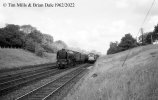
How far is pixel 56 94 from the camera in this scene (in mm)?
11922

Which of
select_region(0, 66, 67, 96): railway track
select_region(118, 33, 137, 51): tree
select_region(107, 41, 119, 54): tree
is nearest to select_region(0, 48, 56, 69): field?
select_region(0, 66, 67, 96): railway track

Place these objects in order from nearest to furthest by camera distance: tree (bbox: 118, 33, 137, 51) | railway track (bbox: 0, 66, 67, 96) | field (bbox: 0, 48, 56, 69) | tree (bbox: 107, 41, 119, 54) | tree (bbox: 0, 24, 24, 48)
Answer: railway track (bbox: 0, 66, 67, 96)
field (bbox: 0, 48, 56, 69)
tree (bbox: 0, 24, 24, 48)
tree (bbox: 118, 33, 137, 51)
tree (bbox: 107, 41, 119, 54)

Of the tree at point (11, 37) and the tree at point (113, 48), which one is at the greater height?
the tree at point (11, 37)

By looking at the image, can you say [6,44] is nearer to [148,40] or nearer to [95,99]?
[95,99]

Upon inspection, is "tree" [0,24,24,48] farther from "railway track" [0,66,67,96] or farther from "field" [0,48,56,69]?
"railway track" [0,66,67,96]

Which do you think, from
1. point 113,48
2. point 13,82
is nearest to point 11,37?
point 113,48

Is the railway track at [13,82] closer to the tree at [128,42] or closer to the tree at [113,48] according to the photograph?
the tree at [128,42]

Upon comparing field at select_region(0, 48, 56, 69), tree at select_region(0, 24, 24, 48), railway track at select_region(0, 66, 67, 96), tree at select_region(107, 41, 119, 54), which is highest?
tree at select_region(0, 24, 24, 48)

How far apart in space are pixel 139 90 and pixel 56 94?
6222 mm

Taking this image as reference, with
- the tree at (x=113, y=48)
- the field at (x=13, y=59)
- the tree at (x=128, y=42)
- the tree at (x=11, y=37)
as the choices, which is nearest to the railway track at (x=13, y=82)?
the field at (x=13, y=59)

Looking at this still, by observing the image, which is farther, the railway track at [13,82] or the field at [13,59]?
the field at [13,59]

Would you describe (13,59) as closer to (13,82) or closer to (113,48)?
(13,82)

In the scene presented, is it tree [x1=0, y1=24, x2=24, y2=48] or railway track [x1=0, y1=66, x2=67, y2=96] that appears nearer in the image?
railway track [x1=0, y1=66, x2=67, y2=96]

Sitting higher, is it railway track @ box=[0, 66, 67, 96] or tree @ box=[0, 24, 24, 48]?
tree @ box=[0, 24, 24, 48]
